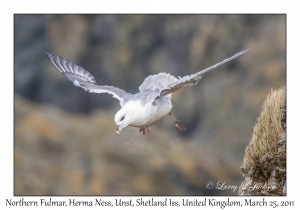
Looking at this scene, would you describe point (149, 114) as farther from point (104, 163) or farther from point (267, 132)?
point (104, 163)

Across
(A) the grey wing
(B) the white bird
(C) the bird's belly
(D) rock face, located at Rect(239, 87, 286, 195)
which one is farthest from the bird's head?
(D) rock face, located at Rect(239, 87, 286, 195)

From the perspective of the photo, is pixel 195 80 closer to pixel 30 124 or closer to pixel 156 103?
pixel 156 103

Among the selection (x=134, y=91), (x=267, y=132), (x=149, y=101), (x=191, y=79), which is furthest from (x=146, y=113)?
(x=134, y=91)

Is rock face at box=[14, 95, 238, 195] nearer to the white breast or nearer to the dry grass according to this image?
the white breast

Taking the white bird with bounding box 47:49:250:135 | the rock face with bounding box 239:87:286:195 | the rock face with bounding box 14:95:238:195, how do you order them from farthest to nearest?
the rock face with bounding box 14:95:238:195 → the white bird with bounding box 47:49:250:135 → the rock face with bounding box 239:87:286:195

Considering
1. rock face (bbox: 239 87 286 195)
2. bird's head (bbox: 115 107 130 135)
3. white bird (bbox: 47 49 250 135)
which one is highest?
white bird (bbox: 47 49 250 135)

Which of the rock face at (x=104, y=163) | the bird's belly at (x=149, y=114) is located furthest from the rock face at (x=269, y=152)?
the rock face at (x=104, y=163)
